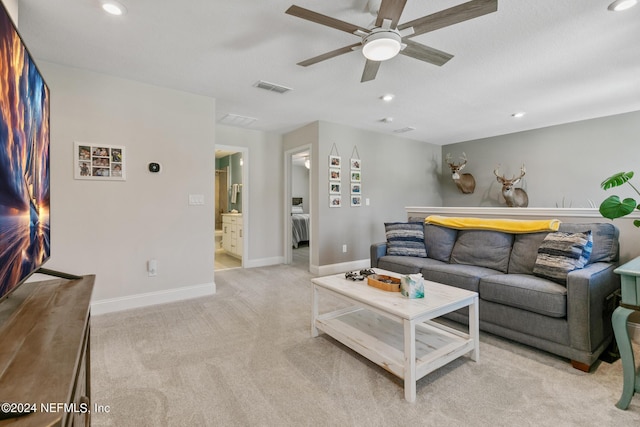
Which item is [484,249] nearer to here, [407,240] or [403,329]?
[407,240]

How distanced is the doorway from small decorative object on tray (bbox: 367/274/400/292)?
318 cm

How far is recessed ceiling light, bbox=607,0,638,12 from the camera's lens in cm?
191

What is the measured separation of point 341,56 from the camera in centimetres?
260

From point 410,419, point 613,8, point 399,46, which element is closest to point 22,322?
point 410,419

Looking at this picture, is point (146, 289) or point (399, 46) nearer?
point (399, 46)

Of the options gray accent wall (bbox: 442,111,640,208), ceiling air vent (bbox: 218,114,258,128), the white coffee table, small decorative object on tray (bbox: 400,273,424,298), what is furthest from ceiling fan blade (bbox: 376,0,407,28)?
gray accent wall (bbox: 442,111,640,208)

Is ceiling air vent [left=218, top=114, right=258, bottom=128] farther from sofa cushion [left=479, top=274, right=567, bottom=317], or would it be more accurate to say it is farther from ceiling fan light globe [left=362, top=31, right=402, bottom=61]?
sofa cushion [left=479, top=274, right=567, bottom=317]

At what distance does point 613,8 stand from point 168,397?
380 cm

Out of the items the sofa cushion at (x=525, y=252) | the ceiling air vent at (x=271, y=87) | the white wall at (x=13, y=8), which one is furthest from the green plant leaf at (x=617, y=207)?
the white wall at (x=13, y=8)

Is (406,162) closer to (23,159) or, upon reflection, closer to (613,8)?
(613,8)

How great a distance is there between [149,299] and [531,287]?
11.9ft

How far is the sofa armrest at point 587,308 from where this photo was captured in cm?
189

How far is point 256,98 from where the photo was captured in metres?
3.61

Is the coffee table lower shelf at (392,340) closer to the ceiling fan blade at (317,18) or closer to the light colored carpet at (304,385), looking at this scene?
the light colored carpet at (304,385)
